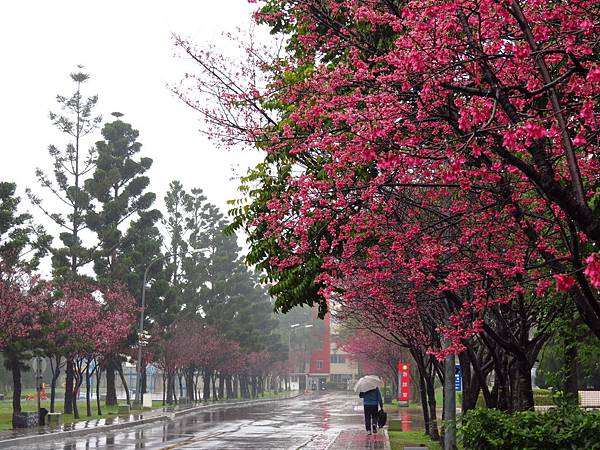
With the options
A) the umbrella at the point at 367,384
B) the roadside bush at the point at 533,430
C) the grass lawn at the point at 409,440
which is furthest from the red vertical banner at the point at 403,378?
the roadside bush at the point at 533,430

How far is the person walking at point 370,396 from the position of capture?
85.0ft

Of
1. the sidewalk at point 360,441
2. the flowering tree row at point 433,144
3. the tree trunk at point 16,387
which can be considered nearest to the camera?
the flowering tree row at point 433,144

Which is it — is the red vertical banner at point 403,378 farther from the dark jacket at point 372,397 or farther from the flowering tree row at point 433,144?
the flowering tree row at point 433,144

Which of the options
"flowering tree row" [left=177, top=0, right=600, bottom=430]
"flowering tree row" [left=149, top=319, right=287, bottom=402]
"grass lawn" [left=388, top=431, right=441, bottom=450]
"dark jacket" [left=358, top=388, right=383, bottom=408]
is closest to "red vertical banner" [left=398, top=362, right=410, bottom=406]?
"grass lawn" [left=388, top=431, right=441, bottom=450]

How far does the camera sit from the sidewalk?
72.4 feet

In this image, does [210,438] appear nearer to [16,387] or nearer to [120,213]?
[16,387]

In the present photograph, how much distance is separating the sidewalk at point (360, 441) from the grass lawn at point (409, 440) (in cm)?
27

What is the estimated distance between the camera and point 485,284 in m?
13.6

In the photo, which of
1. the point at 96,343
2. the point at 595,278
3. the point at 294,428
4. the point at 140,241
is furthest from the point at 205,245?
the point at 595,278

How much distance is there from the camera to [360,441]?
80.0 ft

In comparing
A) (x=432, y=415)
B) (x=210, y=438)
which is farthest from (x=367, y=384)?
(x=210, y=438)

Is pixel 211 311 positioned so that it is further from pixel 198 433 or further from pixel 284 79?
pixel 284 79

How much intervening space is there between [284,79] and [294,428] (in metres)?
24.0

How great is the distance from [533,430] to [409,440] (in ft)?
51.3
